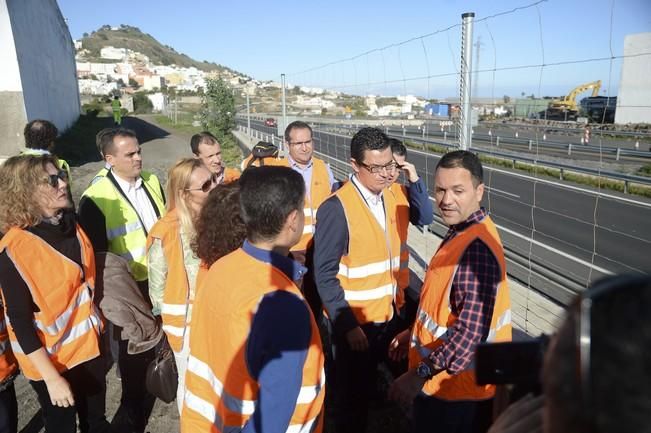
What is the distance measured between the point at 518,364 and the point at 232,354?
3.32ft

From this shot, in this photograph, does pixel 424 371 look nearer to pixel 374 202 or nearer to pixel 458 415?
pixel 458 415

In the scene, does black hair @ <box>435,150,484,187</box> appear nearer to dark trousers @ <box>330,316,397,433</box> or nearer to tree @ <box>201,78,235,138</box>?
dark trousers @ <box>330,316,397,433</box>

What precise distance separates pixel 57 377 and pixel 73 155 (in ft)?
54.7

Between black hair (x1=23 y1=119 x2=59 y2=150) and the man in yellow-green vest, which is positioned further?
black hair (x1=23 y1=119 x2=59 y2=150)

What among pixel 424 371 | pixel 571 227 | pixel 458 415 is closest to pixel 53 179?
pixel 424 371

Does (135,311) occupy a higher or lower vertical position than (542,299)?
higher

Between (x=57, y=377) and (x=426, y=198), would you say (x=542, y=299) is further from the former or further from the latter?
(x=57, y=377)

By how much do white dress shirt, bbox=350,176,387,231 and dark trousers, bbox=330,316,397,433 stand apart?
655mm

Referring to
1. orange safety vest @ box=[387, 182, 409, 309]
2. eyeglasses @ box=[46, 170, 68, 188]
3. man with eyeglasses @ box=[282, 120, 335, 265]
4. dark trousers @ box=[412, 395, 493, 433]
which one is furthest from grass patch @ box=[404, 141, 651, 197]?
eyeglasses @ box=[46, 170, 68, 188]

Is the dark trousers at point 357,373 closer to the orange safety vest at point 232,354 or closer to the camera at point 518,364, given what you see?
the orange safety vest at point 232,354

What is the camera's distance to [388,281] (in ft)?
8.98

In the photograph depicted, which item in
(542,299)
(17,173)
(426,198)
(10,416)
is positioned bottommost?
(10,416)

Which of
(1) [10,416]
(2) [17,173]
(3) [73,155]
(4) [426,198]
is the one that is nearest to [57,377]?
(1) [10,416]

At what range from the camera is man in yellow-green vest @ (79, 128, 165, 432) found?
3.07m
